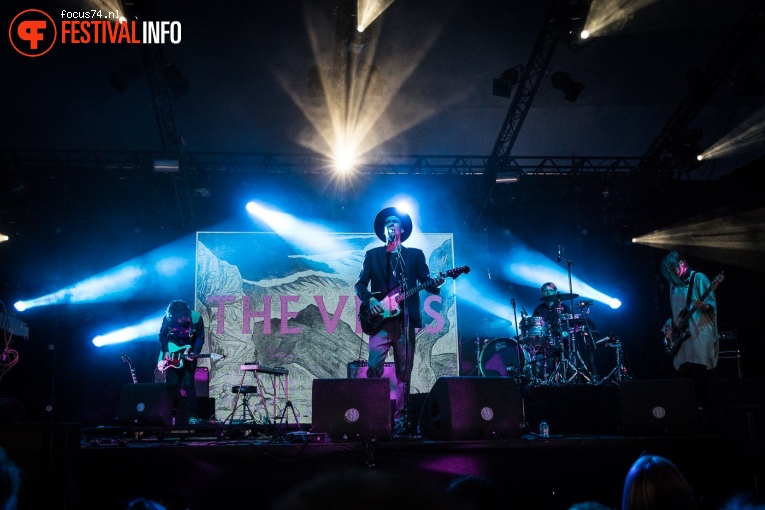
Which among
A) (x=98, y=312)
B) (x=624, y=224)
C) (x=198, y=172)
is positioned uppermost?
(x=198, y=172)

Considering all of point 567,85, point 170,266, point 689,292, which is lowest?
point 689,292

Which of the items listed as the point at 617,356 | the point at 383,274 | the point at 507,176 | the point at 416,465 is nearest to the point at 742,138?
the point at 507,176

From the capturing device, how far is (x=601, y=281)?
12.6 metres

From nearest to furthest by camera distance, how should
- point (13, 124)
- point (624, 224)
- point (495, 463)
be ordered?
point (495, 463), point (13, 124), point (624, 224)

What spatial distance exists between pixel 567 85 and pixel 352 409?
703cm

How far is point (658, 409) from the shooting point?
527 cm

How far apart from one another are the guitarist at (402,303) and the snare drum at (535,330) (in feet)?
12.6

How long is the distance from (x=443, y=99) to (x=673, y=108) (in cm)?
405

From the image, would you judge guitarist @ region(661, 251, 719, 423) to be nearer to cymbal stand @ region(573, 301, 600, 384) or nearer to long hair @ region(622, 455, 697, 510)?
cymbal stand @ region(573, 301, 600, 384)

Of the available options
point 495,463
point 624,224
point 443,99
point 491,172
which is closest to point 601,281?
point 624,224

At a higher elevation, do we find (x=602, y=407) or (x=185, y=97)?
(x=185, y=97)

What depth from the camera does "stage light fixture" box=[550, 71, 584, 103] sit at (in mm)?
10016

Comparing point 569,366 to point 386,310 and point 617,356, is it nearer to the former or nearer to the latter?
point 617,356

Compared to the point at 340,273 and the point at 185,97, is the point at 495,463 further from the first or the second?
the point at 185,97
